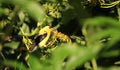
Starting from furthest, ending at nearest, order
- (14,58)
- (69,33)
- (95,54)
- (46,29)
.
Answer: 1. (69,33)
2. (14,58)
3. (46,29)
4. (95,54)

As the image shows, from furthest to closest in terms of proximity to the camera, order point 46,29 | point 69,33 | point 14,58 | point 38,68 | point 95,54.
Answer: point 69,33 < point 14,58 < point 46,29 < point 38,68 < point 95,54

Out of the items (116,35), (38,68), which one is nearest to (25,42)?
(38,68)

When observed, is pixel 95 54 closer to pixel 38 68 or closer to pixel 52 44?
pixel 38 68

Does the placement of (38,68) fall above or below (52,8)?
above

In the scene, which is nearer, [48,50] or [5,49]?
[48,50]

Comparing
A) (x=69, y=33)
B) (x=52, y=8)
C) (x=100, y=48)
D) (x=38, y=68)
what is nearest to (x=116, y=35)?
(x=100, y=48)

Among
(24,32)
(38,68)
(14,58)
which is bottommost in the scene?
(14,58)

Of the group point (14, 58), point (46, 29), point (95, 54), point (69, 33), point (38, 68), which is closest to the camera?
point (95, 54)

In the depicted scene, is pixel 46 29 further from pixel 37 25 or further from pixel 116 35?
pixel 116 35

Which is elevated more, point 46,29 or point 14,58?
point 46,29
